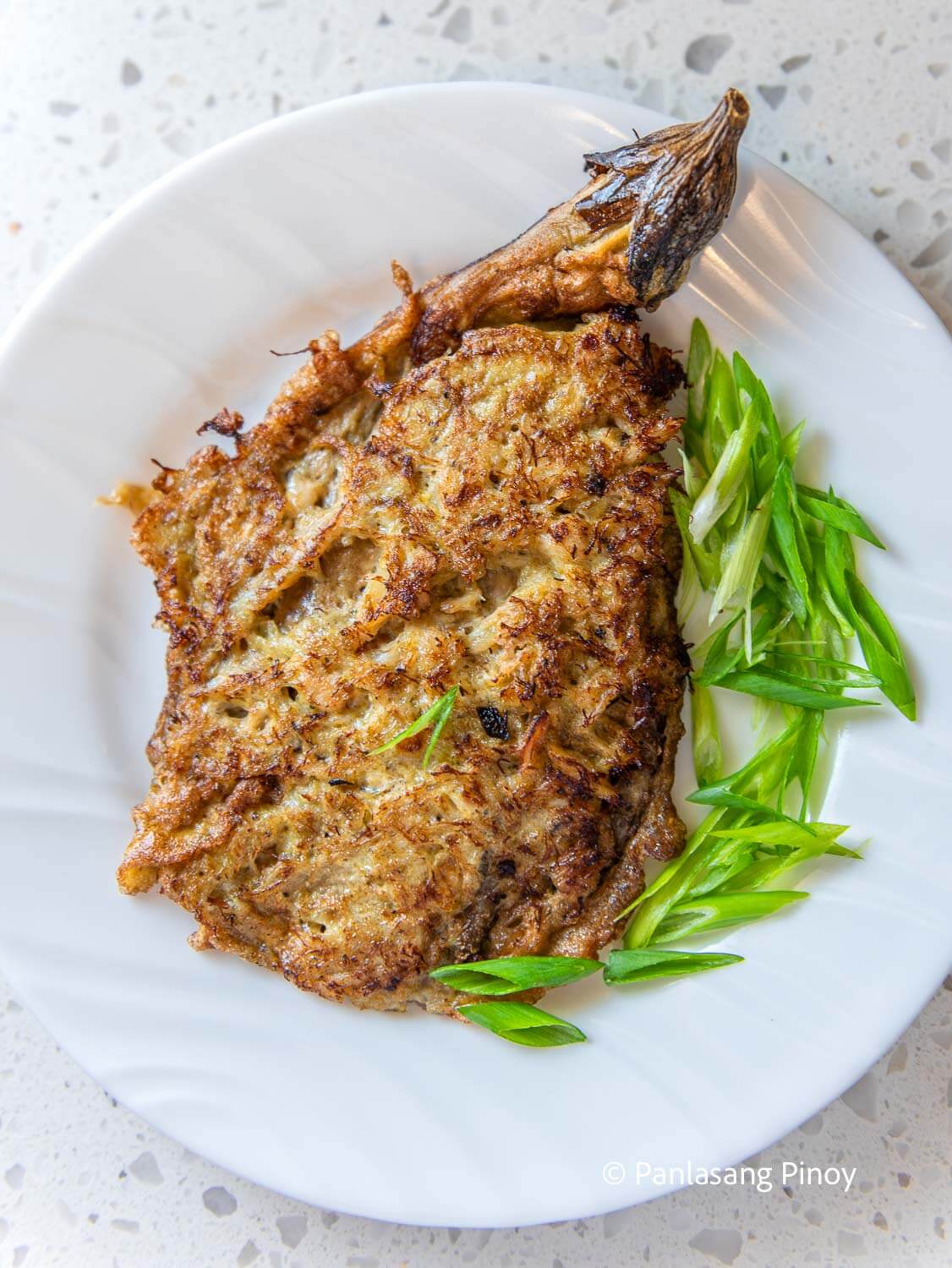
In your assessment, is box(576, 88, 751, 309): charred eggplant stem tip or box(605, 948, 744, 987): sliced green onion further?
box(605, 948, 744, 987): sliced green onion

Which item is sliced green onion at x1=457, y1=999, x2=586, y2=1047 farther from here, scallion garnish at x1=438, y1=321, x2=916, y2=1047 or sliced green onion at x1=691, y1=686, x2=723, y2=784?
sliced green onion at x1=691, y1=686, x2=723, y2=784

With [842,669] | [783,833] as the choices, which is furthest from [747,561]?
[783,833]

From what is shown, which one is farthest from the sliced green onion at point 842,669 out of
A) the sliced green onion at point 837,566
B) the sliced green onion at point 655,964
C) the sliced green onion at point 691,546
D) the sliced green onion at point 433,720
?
the sliced green onion at point 433,720

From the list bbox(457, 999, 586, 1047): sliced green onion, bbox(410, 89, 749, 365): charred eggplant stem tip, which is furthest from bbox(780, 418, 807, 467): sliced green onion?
bbox(457, 999, 586, 1047): sliced green onion

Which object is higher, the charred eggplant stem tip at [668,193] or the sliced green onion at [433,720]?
the charred eggplant stem tip at [668,193]

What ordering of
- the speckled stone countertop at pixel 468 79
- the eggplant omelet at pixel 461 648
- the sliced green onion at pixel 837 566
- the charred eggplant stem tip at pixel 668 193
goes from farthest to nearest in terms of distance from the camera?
the speckled stone countertop at pixel 468 79
the sliced green onion at pixel 837 566
the eggplant omelet at pixel 461 648
the charred eggplant stem tip at pixel 668 193

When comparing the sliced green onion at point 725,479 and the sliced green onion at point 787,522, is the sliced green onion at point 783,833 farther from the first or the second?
the sliced green onion at point 725,479
